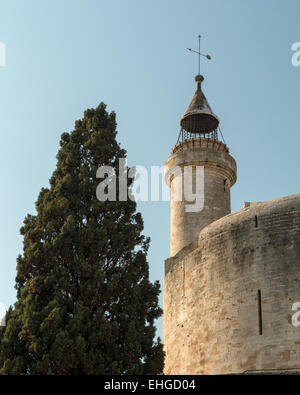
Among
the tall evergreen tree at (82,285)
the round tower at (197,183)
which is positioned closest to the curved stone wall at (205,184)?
the round tower at (197,183)

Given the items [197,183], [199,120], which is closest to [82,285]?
[197,183]

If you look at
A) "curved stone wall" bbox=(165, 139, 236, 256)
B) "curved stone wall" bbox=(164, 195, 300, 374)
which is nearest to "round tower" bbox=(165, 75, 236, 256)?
"curved stone wall" bbox=(165, 139, 236, 256)

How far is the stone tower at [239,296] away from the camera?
15.4m

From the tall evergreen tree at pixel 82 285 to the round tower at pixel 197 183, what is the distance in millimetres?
7707

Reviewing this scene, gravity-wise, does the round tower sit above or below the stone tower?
above

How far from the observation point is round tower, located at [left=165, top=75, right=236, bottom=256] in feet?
73.9

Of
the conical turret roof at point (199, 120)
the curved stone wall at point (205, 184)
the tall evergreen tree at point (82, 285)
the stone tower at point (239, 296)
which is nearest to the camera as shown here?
the tall evergreen tree at point (82, 285)

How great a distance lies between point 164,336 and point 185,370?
7.32 feet

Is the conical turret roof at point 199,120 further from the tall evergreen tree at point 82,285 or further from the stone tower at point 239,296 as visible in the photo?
the tall evergreen tree at point 82,285

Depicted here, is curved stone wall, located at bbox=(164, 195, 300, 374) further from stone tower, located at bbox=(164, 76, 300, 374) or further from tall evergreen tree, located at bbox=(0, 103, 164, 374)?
tall evergreen tree, located at bbox=(0, 103, 164, 374)

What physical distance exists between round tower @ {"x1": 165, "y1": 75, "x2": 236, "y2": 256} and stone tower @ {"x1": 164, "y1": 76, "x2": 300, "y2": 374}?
2.40 metres

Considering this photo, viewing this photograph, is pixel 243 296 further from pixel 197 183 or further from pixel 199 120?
pixel 199 120
